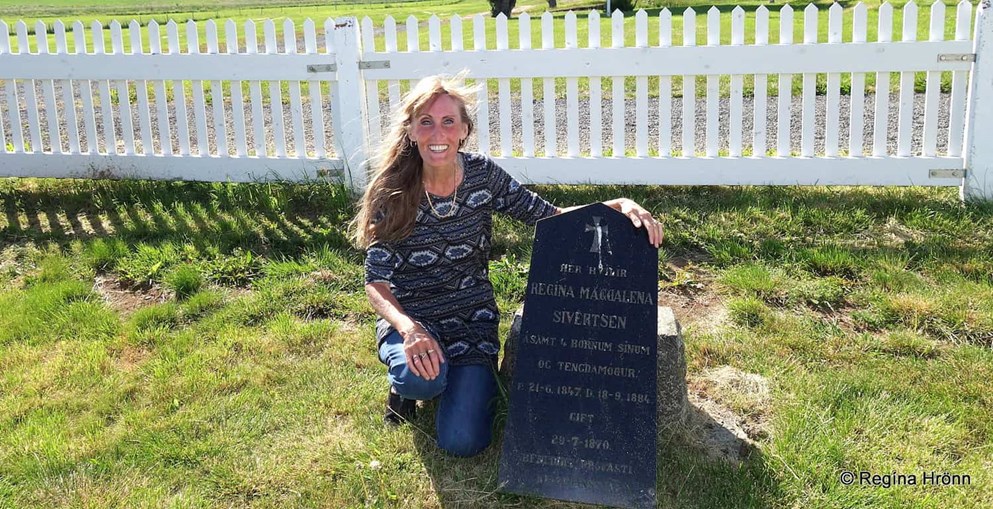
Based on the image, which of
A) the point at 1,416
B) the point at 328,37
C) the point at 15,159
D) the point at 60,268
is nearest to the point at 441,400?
the point at 1,416

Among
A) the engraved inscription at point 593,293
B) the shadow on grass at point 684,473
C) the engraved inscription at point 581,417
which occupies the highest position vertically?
the engraved inscription at point 593,293

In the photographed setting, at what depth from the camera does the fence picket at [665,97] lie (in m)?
5.82

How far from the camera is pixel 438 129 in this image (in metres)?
3.18

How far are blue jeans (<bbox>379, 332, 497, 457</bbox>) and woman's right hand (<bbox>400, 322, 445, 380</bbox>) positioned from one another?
17cm

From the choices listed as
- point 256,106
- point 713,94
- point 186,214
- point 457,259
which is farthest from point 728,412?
point 256,106

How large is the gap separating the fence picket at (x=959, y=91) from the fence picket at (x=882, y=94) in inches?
15.0

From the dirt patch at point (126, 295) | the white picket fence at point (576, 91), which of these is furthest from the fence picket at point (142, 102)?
the dirt patch at point (126, 295)

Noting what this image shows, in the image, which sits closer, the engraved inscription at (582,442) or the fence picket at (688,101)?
the engraved inscription at (582,442)

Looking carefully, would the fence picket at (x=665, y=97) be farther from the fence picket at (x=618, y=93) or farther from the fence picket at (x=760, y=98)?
the fence picket at (x=760, y=98)

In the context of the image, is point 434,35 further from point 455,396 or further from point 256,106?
point 455,396

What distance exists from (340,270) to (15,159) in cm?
336

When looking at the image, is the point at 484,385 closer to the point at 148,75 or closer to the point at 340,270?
the point at 340,270

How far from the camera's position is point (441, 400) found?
11.0ft

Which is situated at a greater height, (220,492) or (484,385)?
(484,385)
